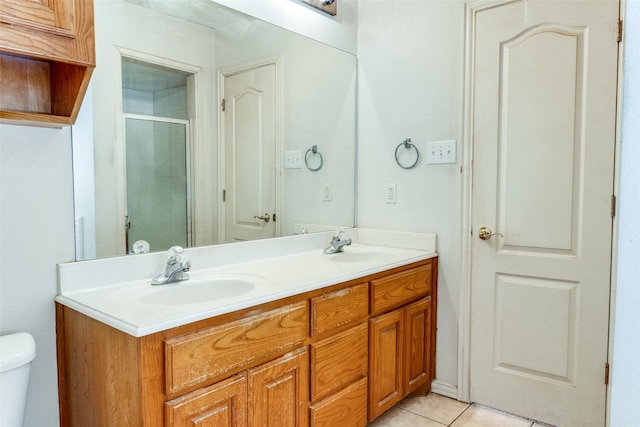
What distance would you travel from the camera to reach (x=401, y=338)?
1.94 metres

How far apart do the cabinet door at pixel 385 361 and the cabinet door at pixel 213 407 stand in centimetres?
67

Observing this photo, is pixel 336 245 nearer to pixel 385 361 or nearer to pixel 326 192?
pixel 326 192

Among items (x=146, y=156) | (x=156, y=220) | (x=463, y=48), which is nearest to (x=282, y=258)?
(x=156, y=220)

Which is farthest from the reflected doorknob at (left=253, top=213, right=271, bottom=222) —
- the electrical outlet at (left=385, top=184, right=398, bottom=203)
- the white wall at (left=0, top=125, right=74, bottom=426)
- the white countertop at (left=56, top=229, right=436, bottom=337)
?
the white wall at (left=0, top=125, right=74, bottom=426)

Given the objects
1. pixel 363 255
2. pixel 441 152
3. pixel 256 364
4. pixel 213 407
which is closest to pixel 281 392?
pixel 256 364

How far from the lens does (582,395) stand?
184cm

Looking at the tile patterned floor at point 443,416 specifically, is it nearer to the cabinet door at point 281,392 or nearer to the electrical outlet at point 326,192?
the cabinet door at point 281,392

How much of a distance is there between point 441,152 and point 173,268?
4.54 ft

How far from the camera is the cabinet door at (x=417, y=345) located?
6.54 ft

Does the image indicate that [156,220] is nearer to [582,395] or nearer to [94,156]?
[94,156]

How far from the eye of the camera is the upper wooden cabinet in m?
1.00

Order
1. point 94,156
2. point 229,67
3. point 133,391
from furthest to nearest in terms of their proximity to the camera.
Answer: point 229,67 < point 94,156 < point 133,391

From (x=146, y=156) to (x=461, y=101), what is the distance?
145 cm

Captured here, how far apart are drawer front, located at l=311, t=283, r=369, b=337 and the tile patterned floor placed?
628 millimetres
